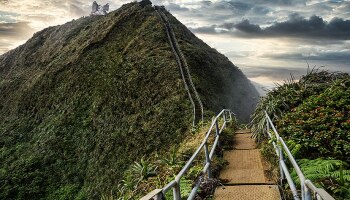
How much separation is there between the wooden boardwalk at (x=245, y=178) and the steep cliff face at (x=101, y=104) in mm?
10454

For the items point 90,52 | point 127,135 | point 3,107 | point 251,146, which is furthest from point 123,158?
point 3,107

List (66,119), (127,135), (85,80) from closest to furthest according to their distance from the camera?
(127,135) < (66,119) < (85,80)

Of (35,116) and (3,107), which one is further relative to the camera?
(3,107)

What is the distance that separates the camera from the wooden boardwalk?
26.6 feet

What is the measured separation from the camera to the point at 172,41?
38625 mm

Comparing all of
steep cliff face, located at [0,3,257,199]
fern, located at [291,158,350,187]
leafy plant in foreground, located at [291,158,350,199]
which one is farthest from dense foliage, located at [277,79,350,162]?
steep cliff face, located at [0,3,257,199]

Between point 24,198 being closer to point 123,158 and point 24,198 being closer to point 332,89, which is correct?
point 123,158

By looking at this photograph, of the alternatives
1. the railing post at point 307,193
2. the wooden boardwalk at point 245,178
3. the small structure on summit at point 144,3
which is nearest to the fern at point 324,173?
the wooden boardwalk at point 245,178

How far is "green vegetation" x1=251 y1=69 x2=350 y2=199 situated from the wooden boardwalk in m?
0.83

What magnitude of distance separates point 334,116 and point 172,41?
29.6 metres

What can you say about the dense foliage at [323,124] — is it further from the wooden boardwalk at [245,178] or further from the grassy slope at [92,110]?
the grassy slope at [92,110]

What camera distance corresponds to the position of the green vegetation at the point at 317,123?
7141 millimetres

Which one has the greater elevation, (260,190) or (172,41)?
(172,41)

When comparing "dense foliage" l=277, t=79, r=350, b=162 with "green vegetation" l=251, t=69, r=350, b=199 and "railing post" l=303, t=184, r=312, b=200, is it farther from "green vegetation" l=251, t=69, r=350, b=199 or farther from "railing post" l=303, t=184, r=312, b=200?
"railing post" l=303, t=184, r=312, b=200
